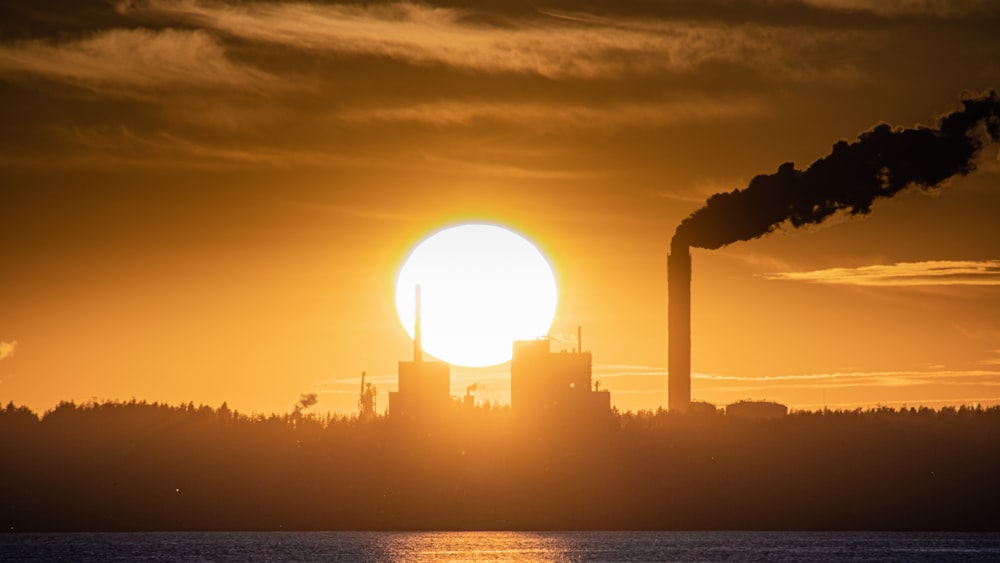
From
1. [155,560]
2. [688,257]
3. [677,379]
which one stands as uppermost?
[688,257]

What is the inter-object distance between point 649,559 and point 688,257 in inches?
2632

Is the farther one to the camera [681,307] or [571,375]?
[571,375]

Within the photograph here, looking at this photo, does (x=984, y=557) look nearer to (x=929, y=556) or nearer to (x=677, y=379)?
(x=929, y=556)

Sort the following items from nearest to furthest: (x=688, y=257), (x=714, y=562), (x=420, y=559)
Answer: (x=688, y=257), (x=714, y=562), (x=420, y=559)

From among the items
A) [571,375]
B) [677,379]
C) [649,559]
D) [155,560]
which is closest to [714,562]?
[649,559]

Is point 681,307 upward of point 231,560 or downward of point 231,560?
upward

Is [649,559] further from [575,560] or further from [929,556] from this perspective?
[929,556]

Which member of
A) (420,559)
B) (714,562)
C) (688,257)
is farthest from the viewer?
(420,559)

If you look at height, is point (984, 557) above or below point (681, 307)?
below

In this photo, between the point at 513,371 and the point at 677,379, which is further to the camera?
the point at 513,371

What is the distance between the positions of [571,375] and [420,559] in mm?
35315

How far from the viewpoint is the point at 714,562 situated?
181625 millimetres

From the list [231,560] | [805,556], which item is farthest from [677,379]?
[231,560]

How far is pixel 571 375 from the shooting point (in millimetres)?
187875
